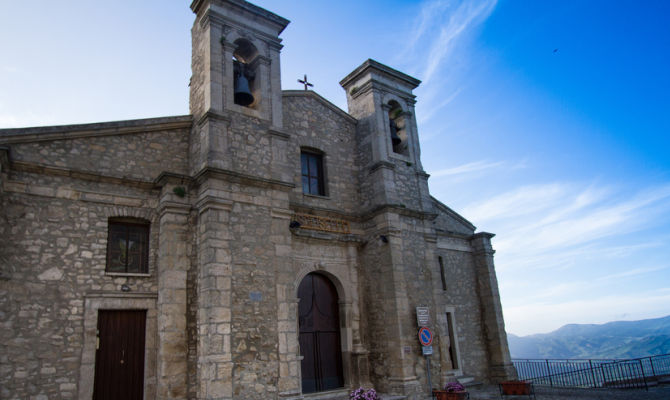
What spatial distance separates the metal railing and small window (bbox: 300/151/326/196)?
957 centimetres

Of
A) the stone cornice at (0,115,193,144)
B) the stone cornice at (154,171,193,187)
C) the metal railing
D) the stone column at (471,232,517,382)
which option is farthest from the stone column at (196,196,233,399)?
the metal railing

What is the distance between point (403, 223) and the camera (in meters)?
13.8

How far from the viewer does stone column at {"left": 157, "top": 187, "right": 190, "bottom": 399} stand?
927cm

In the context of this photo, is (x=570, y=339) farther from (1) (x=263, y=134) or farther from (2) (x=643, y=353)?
(1) (x=263, y=134)

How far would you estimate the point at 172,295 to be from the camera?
31.7ft

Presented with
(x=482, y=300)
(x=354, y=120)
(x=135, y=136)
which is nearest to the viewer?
(x=135, y=136)

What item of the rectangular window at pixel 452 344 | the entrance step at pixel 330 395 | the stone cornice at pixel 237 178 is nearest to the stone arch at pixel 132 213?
the stone cornice at pixel 237 178

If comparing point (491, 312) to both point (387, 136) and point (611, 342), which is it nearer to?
point (387, 136)

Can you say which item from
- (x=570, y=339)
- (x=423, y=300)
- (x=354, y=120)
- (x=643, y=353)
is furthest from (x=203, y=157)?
(x=570, y=339)

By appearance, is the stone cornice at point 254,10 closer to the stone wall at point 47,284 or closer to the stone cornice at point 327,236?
the stone cornice at point 327,236

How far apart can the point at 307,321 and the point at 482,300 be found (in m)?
7.81

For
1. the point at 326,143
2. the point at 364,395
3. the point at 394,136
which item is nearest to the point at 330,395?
the point at 364,395

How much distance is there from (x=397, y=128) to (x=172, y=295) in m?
9.52

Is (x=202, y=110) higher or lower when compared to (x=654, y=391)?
higher
